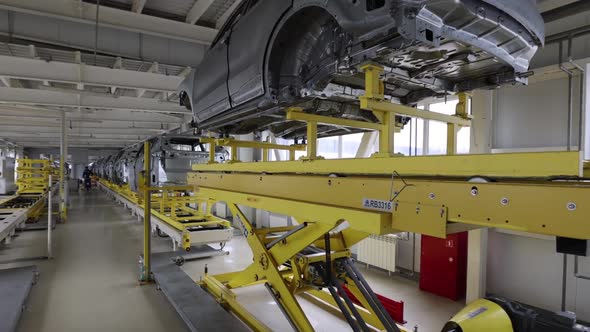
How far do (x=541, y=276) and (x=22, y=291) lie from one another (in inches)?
225

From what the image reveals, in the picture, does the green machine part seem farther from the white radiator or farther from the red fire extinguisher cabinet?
the white radiator

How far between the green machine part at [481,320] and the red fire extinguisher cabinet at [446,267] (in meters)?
2.45

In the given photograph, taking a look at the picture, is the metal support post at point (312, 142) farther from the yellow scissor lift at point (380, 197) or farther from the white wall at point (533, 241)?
the white wall at point (533, 241)

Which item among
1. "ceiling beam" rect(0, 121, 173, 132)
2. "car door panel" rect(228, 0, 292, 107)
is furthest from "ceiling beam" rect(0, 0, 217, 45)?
"ceiling beam" rect(0, 121, 173, 132)

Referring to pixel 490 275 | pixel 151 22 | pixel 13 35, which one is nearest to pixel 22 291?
pixel 13 35

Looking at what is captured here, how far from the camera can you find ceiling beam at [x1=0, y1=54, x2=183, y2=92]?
4.47 meters

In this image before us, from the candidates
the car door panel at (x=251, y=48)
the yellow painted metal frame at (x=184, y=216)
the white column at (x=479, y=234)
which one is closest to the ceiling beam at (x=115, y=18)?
the car door panel at (x=251, y=48)

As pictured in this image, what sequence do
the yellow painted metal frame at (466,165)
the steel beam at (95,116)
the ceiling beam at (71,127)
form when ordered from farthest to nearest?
the ceiling beam at (71,127) < the steel beam at (95,116) < the yellow painted metal frame at (466,165)

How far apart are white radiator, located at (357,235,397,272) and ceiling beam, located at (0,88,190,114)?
16.4 feet

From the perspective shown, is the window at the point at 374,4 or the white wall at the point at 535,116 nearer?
the window at the point at 374,4

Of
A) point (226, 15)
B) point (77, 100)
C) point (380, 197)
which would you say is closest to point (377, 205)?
point (380, 197)

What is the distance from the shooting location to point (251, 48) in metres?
2.39

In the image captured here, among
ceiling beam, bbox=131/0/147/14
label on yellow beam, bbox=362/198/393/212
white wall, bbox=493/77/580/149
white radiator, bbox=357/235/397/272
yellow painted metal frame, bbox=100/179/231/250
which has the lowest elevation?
white radiator, bbox=357/235/397/272

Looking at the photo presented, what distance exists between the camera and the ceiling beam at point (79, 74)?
447cm
